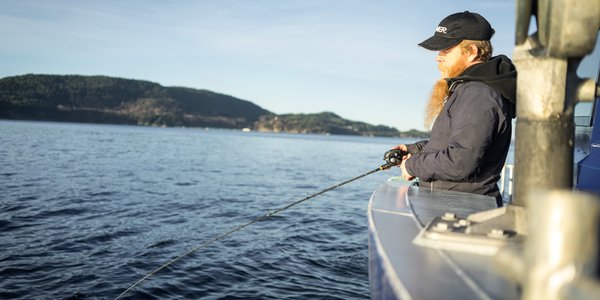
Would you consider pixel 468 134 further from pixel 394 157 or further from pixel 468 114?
pixel 394 157

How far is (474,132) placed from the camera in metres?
3.49

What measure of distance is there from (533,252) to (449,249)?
1027 millimetres

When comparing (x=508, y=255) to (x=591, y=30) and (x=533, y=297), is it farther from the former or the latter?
(x=591, y=30)

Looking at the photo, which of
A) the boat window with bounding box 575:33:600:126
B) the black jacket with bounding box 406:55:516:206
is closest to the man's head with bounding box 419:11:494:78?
the black jacket with bounding box 406:55:516:206

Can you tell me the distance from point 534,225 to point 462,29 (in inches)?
132

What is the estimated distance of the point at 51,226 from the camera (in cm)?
1134

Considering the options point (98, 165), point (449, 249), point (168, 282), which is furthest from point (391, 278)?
point (98, 165)

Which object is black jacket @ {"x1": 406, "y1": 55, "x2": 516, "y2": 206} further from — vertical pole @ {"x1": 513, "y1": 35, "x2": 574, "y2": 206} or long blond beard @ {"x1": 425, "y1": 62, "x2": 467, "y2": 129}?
vertical pole @ {"x1": 513, "y1": 35, "x2": 574, "y2": 206}

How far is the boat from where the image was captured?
975mm

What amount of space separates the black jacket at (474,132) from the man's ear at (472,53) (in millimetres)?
245

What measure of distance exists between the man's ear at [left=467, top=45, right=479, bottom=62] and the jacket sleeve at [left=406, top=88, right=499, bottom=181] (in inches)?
25.1

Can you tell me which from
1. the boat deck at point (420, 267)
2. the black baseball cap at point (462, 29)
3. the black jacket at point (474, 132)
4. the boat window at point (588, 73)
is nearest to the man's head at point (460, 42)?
the black baseball cap at point (462, 29)

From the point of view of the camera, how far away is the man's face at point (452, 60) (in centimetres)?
416

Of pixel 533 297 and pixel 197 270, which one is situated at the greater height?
pixel 533 297
